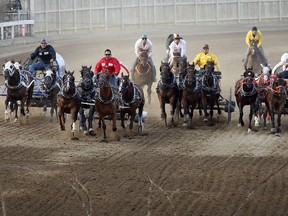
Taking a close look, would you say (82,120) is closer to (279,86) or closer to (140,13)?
(279,86)

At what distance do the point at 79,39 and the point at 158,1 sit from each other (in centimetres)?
666

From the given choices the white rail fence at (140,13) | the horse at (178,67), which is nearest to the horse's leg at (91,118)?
the horse at (178,67)

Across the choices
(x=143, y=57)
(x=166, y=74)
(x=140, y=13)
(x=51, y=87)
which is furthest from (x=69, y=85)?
(x=140, y=13)

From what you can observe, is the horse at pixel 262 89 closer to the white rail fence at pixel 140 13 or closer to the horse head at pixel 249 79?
the horse head at pixel 249 79

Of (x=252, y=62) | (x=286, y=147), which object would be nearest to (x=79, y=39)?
(x=252, y=62)

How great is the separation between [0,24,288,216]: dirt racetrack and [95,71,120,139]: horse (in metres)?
0.69

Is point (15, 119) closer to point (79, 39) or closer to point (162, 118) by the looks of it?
point (162, 118)

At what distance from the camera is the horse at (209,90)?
2419 centimetres

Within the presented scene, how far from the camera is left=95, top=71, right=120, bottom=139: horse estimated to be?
70.6 ft

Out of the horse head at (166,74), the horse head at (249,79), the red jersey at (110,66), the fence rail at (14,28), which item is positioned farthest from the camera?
the fence rail at (14,28)

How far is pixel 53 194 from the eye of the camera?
52.8 ft

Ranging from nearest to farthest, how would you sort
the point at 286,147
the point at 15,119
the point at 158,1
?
the point at 286,147 < the point at 15,119 < the point at 158,1

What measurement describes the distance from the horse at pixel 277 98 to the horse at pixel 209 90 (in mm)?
1652

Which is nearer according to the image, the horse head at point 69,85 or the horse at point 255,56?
the horse head at point 69,85
